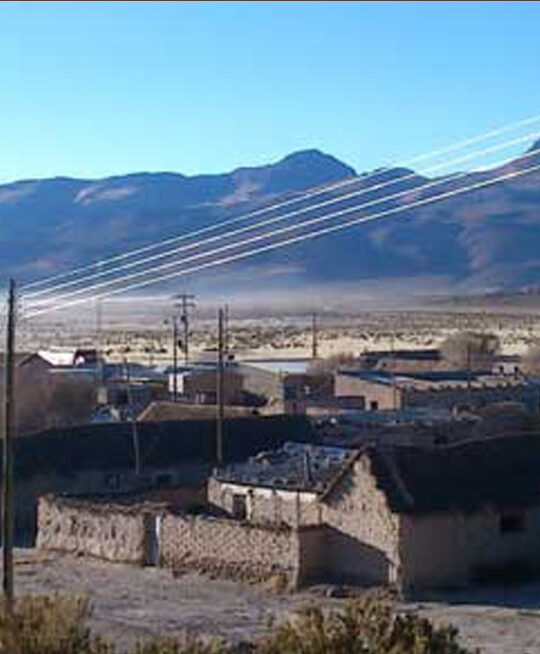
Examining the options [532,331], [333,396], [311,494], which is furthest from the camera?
[532,331]

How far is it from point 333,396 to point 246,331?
363ft

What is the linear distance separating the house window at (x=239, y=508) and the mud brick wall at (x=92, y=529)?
109 inches

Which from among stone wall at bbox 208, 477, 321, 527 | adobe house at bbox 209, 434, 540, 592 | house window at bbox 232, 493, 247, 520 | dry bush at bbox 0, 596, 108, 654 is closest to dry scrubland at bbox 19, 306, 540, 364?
stone wall at bbox 208, 477, 321, 527

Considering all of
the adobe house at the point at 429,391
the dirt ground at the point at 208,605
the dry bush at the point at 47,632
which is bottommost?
the dirt ground at the point at 208,605

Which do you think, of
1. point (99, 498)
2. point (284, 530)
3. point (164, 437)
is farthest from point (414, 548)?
point (164, 437)

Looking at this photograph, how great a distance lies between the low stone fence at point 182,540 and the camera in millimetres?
35438

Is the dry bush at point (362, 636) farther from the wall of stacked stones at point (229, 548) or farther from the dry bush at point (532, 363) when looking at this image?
the dry bush at point (532, 363)

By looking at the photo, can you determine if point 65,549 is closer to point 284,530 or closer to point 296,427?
point 284,530

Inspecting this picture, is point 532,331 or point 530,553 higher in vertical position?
point 532,331

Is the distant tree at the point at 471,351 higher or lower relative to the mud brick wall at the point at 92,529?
higher

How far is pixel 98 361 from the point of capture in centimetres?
9019

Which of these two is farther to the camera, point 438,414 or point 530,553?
point 438,414

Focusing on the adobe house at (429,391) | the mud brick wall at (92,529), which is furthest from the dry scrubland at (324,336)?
the mud brick wall at (92,529)

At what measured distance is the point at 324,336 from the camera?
6073 inches
